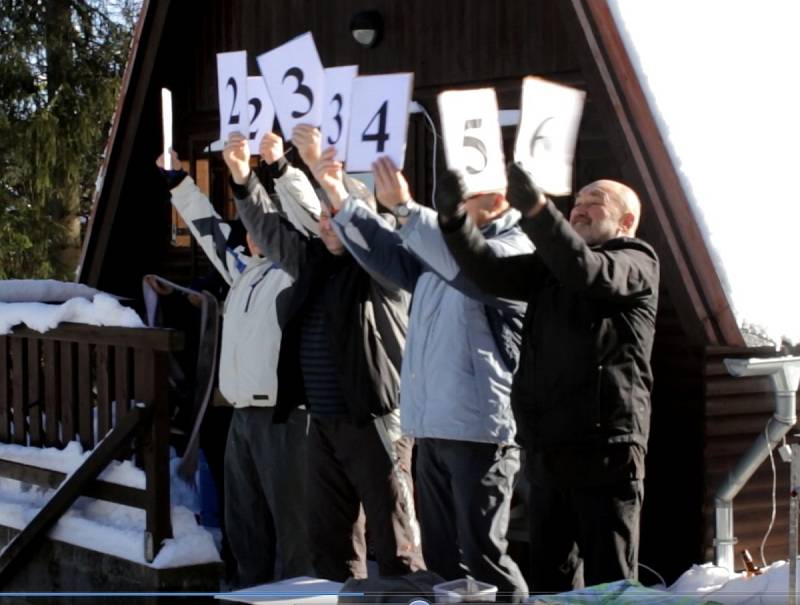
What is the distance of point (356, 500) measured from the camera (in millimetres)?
5609

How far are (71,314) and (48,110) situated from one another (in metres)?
7.24

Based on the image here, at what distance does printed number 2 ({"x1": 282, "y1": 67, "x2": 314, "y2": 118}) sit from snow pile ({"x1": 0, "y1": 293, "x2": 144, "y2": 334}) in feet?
5.56

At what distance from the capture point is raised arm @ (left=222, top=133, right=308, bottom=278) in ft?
18.9

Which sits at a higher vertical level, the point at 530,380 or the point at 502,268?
the point at 502,268

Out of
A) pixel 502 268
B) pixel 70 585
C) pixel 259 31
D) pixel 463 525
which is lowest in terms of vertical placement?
pixel 70 585

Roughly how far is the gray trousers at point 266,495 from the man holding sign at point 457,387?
1047 millimetres

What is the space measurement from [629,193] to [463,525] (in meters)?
1.30

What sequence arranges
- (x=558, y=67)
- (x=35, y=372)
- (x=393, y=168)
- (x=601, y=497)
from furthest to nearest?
(x=35, y=372)
(x=558, y=67)
(x=393, y=168)
(x=601, y=497)

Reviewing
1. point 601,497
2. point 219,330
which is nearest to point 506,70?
point 219,330

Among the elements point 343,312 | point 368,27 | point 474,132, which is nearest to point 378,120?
point 474,132

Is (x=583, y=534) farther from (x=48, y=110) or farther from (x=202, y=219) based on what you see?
(x=48, y=110)

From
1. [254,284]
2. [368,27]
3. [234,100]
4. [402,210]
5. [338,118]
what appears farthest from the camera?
[368,27]

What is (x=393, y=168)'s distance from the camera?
4.75 metres

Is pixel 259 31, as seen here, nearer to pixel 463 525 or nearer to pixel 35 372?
pixel 35 372
